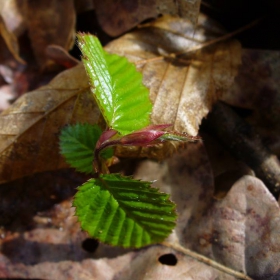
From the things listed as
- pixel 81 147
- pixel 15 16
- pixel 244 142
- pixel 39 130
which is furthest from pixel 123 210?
pixel 15 16

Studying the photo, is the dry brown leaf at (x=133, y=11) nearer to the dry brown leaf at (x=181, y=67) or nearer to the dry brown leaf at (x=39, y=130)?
the dry brown leaf at (x=181, y=67)

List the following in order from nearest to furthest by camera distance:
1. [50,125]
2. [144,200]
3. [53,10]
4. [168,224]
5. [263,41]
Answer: [144,200]
[168,224]
[50,125]
[263,41]
[53,10]

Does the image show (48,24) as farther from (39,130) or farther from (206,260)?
(206,260)

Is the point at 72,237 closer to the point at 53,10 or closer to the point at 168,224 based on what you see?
the point at 168,224

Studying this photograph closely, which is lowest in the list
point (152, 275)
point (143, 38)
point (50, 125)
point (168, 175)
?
point (152, 275)

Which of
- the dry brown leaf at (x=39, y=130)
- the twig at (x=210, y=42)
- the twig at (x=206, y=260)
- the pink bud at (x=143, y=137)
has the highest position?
the pink bud at (x=143, y=137)

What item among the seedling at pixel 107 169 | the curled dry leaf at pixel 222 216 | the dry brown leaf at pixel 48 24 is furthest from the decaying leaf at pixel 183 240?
the dry brown leaf at pixel 48 24

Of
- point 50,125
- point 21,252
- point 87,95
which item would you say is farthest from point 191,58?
point 21,252

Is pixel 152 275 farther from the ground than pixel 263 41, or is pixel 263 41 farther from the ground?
pixel 263 41
